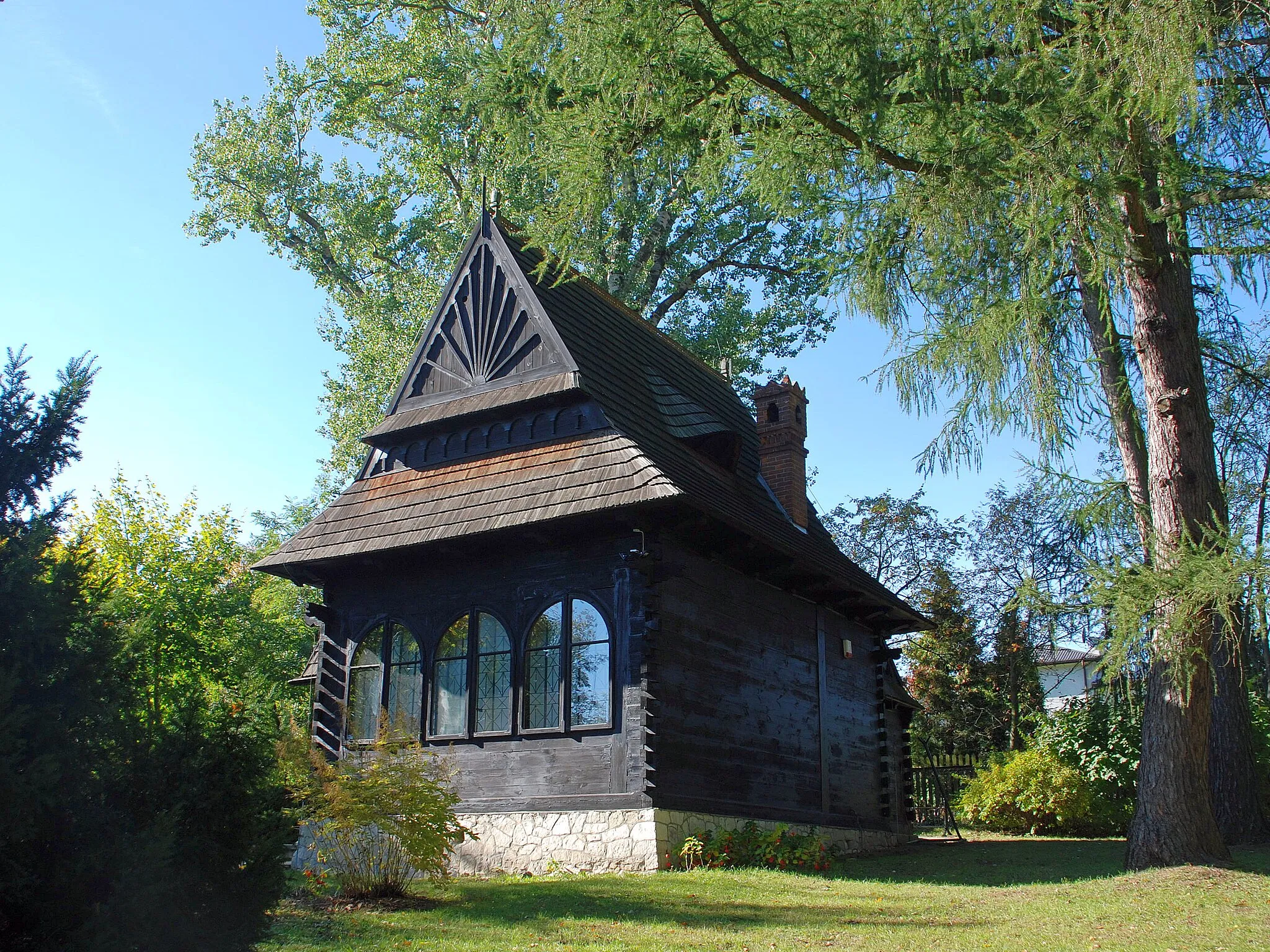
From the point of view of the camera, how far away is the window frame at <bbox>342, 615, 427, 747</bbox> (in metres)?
14.0

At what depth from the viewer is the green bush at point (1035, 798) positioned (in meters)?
19.5

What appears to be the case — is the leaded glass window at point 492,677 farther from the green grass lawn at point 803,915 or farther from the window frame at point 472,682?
the green grass lawn at point 803,915

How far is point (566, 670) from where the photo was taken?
12.6 meters

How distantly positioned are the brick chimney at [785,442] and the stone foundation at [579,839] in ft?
19.7

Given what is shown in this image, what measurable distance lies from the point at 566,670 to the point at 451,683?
188 centimetres

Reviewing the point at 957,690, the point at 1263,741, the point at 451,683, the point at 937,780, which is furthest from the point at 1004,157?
the point at 957,690

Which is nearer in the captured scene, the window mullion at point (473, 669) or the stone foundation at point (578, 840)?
the stone foundation at point (578, 840)

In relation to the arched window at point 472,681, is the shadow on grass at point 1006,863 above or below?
below

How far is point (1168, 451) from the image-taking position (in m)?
9.88

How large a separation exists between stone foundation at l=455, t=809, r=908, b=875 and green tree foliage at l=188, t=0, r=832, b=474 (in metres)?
13.5

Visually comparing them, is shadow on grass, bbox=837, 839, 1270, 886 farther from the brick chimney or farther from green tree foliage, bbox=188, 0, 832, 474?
green tree foliage, bbox=188, 0, 832, 474

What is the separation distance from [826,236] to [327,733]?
965cm

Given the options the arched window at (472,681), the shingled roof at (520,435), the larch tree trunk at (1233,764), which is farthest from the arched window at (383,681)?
the larch tree trunk at (1233,764)

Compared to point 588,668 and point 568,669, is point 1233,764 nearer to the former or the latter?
point 588,668
